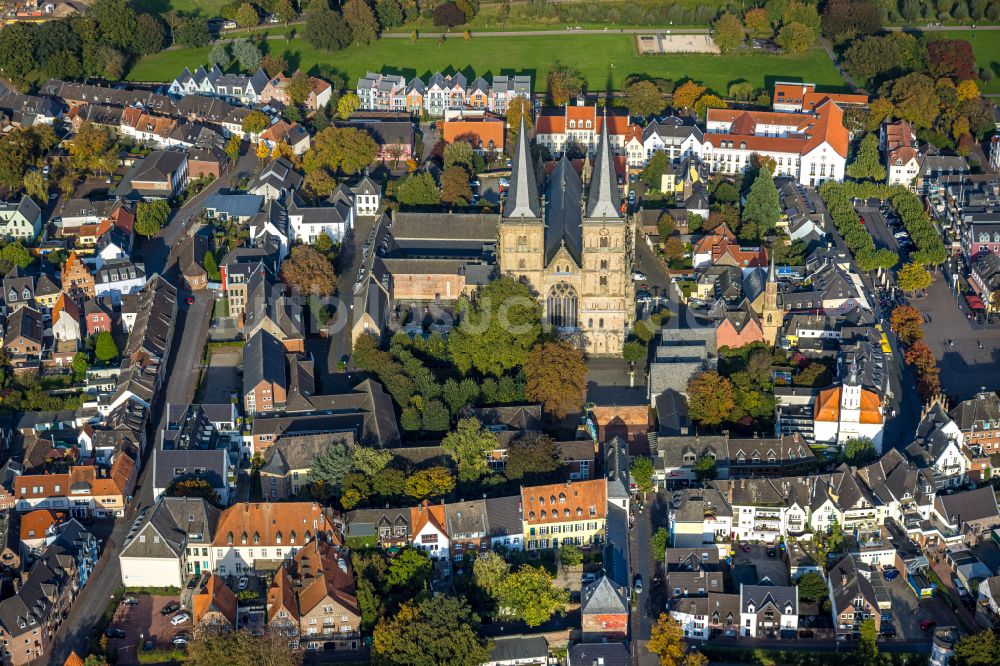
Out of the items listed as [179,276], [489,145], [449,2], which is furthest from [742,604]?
[449,2]

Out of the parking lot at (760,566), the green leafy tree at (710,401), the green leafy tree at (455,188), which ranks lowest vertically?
the parking lot at (760,566)

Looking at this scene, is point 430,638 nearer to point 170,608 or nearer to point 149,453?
point 170,608

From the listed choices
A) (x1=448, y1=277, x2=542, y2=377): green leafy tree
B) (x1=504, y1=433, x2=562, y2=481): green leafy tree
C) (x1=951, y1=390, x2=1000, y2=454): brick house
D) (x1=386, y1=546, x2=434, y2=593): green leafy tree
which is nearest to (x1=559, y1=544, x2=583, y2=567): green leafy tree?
(x1=504, y1=433, x2=562, y2=481): green leafy tree

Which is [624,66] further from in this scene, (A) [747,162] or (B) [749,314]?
(B) [749,314]

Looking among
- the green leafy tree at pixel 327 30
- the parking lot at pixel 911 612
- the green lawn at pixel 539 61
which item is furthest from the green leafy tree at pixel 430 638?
the green leafy tree at pixel 327 30

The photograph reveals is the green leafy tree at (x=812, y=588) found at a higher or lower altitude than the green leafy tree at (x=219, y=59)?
lower

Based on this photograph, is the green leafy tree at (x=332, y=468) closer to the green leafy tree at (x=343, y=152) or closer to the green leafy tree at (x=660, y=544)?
the green leafy tree at (x=660, y=544)

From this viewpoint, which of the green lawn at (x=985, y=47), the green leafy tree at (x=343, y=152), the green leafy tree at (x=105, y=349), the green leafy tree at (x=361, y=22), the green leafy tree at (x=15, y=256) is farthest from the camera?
the green leafy tree at (x=361, y=22)

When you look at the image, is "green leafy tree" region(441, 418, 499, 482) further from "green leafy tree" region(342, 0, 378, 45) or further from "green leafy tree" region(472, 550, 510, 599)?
"green leafy tree" region(342, 0, 378, 45)

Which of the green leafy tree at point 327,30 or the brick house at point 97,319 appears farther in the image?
the green leafy tree at point 327,30
